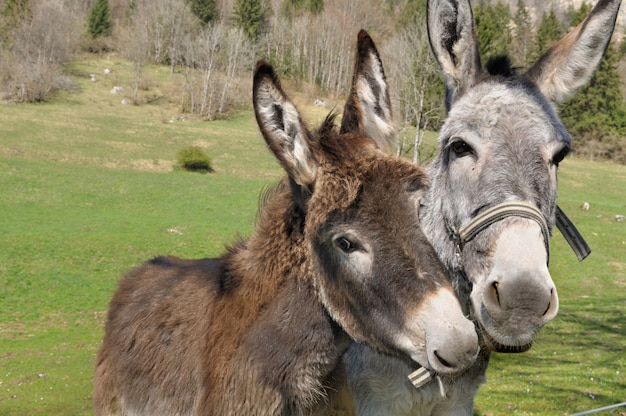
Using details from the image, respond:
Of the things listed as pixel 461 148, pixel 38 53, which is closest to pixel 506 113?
pixel 461 148

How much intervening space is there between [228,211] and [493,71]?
110ft

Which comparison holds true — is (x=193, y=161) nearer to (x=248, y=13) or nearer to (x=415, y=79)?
(x=415, y=79)

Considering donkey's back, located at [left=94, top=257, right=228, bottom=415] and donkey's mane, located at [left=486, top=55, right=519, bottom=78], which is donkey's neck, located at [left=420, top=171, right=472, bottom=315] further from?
donkey's back, located at [left=94, top=257, right=228, bottom=415]

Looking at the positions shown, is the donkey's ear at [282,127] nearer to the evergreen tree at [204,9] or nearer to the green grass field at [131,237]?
the green grass field at [131,237]

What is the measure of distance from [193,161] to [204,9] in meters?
69.1

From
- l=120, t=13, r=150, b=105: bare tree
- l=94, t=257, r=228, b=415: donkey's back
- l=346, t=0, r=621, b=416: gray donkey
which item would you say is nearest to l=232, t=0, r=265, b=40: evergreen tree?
l=120, t=13, r=150, b=105: bare tree

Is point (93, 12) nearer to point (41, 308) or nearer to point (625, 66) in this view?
point (625, 66)

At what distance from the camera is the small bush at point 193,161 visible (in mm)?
48013

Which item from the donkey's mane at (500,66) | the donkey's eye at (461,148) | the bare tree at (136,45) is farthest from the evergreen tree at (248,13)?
the donkey's eye at (461,148)

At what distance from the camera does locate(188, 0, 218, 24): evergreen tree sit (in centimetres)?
10750

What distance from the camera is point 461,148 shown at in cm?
387

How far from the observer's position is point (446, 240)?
410 cm

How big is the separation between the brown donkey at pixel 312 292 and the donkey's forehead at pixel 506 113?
0.47 m

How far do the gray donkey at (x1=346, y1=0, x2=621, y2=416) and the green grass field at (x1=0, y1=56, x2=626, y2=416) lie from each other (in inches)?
25.4
